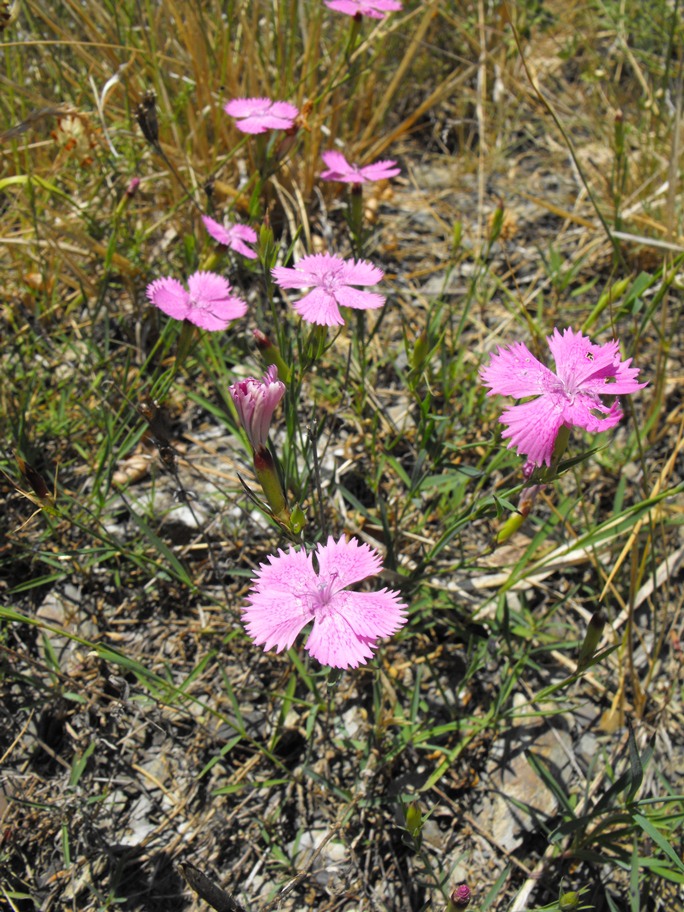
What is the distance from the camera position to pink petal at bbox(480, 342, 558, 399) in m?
1.12

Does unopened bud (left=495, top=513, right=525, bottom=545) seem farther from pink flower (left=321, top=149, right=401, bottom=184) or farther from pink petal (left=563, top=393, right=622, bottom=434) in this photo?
pink flower (left=321, top=149, right=401, bottom=184)

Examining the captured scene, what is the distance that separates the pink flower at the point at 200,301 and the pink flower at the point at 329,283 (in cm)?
18

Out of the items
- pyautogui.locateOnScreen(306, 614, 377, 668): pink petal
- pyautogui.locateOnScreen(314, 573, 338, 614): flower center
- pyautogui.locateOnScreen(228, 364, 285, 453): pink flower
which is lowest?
pyautogui.locateOnScreen(306, 614, 377, 668): pink petal

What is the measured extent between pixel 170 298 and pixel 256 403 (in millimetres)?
509

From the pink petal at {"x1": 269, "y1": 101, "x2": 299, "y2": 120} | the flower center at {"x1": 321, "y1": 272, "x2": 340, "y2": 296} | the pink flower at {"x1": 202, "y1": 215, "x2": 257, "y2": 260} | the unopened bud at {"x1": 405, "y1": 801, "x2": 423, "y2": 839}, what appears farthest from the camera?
the pink petal at {"x1": 269, "y1": 101, "x2": 299, "y2": 120}

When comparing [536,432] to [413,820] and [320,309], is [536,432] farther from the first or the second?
[413,820]

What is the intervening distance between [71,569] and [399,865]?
95cm

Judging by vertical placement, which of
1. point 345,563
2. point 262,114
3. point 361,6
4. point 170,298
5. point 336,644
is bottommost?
point 336,644

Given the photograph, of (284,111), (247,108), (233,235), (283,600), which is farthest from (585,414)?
(247,108)

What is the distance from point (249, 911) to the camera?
1306mm

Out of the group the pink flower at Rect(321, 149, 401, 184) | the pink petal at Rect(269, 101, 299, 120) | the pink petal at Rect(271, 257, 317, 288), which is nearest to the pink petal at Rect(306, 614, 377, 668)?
the pink petal at Rect(271, 257, 317, 288)

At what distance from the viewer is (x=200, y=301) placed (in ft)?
4.91

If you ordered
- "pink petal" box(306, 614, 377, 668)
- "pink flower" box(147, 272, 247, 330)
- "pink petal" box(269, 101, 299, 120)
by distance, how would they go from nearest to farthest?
"pink petal" box(306, 614, 377, 668)
"pink flower" box(147, 272, 247, 330)
"pink petal" box(269, 101, 299, 120)

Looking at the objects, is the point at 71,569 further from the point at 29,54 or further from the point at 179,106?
the point at 29,54
